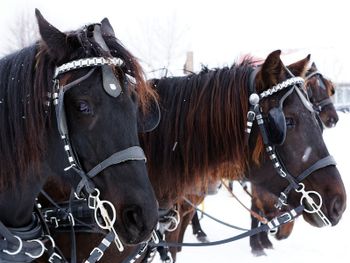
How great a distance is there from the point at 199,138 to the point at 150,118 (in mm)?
520

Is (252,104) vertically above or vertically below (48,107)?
below

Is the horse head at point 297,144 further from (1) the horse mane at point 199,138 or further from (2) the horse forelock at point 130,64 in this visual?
(2) the horse forelock at point 130,64

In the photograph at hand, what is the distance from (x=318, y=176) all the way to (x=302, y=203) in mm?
234

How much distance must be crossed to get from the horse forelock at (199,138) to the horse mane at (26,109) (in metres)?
1.13

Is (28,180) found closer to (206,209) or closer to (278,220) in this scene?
(278,220)

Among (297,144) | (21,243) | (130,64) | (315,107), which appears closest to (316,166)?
(297,144)

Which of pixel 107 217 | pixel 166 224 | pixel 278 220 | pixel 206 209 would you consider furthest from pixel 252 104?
pixel 206 209

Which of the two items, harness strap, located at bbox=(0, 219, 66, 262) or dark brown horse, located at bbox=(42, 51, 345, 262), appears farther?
dark brown horse, located at bbox=(42, 51, 345, 262)

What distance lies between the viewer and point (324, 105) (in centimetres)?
726

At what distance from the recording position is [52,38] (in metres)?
1.91

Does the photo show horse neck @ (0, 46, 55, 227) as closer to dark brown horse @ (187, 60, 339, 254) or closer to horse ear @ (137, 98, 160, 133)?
horse ear @ (137, 98, 160, 133)

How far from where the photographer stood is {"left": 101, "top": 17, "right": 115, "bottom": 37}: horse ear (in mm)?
2203

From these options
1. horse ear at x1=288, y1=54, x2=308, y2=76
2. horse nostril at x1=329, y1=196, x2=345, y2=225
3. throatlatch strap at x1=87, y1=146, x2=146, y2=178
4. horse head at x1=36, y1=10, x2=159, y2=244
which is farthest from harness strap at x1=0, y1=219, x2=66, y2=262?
horse ear at x1=288, y1=54, x2=308, y2=76

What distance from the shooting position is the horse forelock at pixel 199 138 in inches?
118
